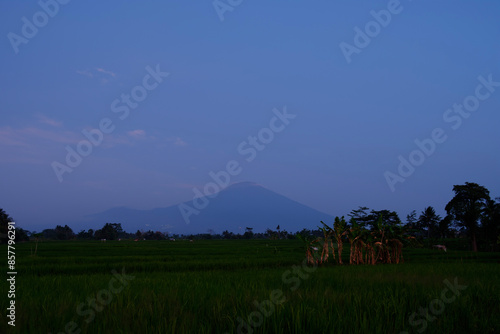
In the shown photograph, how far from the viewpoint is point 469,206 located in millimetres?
35906

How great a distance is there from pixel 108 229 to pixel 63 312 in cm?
8463

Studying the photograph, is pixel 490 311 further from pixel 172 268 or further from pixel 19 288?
pixel 172 268

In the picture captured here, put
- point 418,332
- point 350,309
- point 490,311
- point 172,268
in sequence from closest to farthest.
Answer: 1. point 418,332
2. point 350,309
3. point 490,311
4. point 172,268

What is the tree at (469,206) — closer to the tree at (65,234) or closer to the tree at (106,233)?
the tree at (106,233)

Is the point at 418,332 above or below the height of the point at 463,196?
below

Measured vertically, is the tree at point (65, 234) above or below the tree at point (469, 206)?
below

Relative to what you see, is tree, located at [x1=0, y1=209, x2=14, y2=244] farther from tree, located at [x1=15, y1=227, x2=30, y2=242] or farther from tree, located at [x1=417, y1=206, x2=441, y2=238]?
tree, located at [x1=417, y1=206, x2=441, y2=238]

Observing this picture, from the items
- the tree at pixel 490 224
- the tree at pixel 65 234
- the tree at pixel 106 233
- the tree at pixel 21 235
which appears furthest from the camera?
the tree at pixel 65 234

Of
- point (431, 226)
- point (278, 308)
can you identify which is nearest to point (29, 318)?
point (278, 308)

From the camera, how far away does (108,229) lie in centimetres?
8162

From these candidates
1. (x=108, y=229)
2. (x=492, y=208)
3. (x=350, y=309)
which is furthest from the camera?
(x=108, y=229)

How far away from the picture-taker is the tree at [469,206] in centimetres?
3434

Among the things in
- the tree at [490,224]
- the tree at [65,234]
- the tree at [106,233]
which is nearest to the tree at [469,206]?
the tree at [490,224]

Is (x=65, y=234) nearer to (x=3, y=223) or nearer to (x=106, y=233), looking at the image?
(x=106, y=233)
